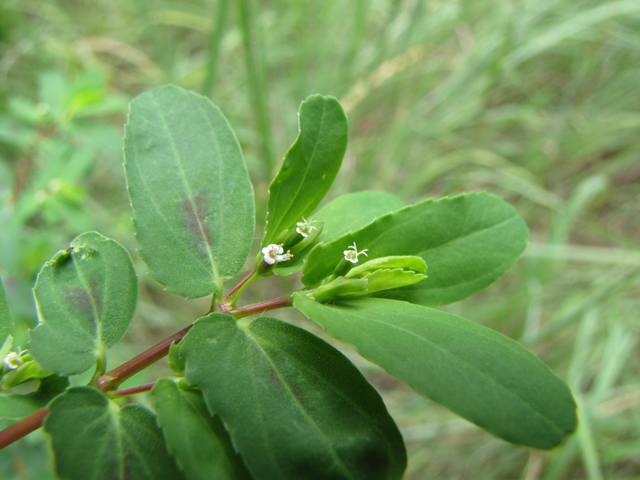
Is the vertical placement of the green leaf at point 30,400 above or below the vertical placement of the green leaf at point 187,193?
below

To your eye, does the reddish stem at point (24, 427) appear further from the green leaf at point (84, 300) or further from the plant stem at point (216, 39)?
the plant stem at point (216, 39)

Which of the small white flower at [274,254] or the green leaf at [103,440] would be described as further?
the small white flower at [274,254]

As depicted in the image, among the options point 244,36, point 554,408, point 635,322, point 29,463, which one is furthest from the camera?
point 635,322

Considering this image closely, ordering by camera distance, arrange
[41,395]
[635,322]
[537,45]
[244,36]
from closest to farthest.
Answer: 1. [41,395]
2. [244,36]
3. [635,322]
4. [537,45]

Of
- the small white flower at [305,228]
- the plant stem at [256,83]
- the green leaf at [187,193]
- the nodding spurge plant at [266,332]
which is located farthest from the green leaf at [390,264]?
the plant stem at [256,83]

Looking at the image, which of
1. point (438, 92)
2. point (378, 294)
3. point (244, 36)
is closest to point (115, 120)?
point (244, 36)

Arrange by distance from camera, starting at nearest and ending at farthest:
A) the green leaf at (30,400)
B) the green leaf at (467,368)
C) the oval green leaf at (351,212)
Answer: the green leaf at (467,368) → the green leaf at (30,400) → the oval green leaf at (351,212)

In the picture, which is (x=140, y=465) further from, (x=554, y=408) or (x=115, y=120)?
(x=115, y=120)
